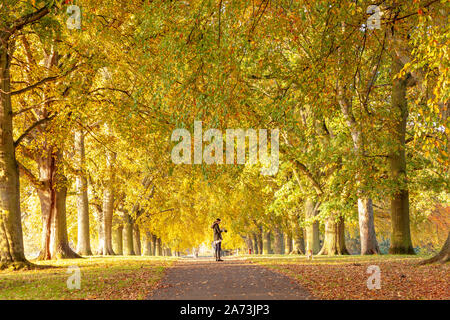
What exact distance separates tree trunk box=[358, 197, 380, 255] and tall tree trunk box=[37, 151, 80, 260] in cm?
1370

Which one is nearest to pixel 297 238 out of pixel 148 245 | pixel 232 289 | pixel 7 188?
pixel 148 245

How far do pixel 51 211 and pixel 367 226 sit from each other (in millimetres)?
14660

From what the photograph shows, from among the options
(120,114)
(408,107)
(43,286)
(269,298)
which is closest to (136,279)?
(43,286)

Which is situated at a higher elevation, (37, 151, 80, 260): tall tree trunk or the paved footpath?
(37, 151, 80, 260): tall tree trunk

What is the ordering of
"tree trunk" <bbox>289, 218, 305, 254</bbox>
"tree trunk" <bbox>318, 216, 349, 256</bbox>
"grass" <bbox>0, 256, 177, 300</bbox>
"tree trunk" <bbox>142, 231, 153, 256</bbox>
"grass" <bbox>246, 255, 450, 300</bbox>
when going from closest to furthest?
"grass" <bbox>246, 255, 450, 300</bbox>, "grass" <bbox>0, 256, 177, 300</bbox>, "tree trunk" <bbox>318, 216, 349, 256</bbox>, "tree trunk" <bbox>289, 218, 305, 254</bbox>, "tree trunk" <bbox>142, 231, 153, 256</bbox>

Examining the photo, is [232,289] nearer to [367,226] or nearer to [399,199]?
[399,199]

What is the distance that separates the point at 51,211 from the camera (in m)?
21.2

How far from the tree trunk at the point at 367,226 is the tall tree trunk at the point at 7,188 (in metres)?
15.0

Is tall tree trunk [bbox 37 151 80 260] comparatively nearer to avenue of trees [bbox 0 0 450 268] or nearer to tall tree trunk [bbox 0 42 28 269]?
avenue of trees [bbox 0 0 450 268]

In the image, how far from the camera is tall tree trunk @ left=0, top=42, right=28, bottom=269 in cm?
1472

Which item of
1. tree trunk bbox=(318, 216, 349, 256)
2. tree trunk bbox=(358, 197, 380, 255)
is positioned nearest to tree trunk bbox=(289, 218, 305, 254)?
tree trunk bbox=(318, 216, 349, 256)

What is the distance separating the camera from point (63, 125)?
16547 mm

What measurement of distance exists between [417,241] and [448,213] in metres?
8.44

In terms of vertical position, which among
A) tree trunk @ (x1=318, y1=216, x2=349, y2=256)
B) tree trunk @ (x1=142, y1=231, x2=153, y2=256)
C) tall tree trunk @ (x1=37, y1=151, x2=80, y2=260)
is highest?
tall tree trunk @ (x1=37, y1=151, x2=80, y2=260)
